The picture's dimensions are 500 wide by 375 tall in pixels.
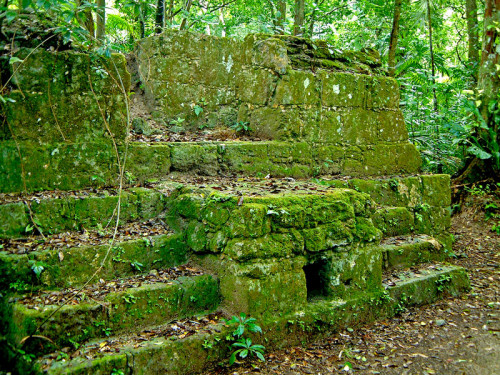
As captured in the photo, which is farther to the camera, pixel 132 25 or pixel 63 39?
pixel 132 25

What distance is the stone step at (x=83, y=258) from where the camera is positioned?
113 inches

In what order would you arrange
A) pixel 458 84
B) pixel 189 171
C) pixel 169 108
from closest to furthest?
1. pixel 189 171
2. pixel 169 108
3. pixel 458 84

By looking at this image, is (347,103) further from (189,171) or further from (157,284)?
(157,284)

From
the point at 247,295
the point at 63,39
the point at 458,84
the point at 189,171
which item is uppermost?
the point at 458,84

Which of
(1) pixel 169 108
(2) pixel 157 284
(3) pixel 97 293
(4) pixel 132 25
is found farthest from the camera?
(4) pixel 132 25

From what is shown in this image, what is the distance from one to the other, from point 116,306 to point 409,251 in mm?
3461

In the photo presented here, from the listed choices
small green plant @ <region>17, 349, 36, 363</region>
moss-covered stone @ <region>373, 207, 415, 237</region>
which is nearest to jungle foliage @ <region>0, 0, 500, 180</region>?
moss-covered stone @ <region>373, 207, 415, 237</region>

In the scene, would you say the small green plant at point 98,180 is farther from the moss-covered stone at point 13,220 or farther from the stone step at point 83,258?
the moss-covered stone at point 13,220

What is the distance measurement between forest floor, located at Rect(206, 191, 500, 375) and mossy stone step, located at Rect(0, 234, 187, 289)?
113cm

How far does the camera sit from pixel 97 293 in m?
2.96

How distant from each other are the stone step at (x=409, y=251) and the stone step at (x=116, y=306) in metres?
2.27

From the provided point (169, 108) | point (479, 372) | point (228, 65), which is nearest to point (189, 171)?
point (169, 108)

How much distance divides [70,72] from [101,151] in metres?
0.79

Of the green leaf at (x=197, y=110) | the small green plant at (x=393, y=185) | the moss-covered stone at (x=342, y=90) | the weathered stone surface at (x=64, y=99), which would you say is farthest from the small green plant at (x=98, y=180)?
the small green plant at (x=393, y=185)
